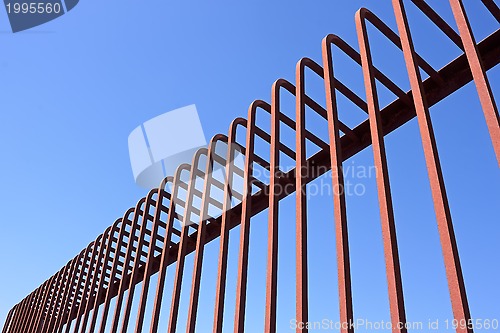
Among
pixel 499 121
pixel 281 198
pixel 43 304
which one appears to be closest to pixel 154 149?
pixel 281 198

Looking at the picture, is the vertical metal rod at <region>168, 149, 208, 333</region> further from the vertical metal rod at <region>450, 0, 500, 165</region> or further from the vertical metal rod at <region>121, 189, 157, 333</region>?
the vertical metal rod at <region>450, 0, 500, 165</region>

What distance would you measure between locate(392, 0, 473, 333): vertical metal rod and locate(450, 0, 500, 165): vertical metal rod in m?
0.15

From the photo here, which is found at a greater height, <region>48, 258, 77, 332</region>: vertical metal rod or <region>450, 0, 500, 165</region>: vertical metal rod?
<region>48, 258, 77, 332</region>: vertical metal rod

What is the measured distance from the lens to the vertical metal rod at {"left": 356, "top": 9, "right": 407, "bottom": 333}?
3.93ft

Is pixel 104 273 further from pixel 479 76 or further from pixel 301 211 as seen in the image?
pixel 479 76

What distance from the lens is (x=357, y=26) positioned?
6.07ft

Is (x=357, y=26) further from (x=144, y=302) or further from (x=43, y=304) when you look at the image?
(x=43, y=304)

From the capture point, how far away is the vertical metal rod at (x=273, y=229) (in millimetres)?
1584

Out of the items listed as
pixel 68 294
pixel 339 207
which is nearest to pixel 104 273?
pixel 68 294

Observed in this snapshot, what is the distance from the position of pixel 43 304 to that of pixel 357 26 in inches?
155

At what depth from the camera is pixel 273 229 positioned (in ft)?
5.88

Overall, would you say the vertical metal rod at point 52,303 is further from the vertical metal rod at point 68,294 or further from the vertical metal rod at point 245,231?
the vertical metal rod at point 245,231

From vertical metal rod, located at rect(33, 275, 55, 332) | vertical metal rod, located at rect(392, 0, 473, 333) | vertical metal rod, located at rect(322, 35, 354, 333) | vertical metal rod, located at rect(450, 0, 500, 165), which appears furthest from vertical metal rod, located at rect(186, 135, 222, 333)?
vertical metal rod, located at rect(33, 275, 55, 332)

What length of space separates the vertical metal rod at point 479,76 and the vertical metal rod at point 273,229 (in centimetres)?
83
